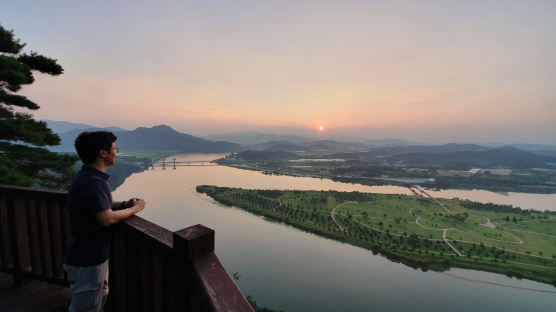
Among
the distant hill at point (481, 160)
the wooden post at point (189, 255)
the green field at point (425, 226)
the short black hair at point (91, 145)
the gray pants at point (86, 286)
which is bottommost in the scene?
the green field at point (425, 226)

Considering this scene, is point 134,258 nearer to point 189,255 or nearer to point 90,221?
point 90,221

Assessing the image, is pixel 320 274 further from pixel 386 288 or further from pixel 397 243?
pixel 397 243

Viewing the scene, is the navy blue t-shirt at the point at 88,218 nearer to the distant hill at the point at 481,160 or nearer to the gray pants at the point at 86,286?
the gray pants at the point at 86,286

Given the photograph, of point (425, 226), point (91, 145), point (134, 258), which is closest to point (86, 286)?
point (134, 258)

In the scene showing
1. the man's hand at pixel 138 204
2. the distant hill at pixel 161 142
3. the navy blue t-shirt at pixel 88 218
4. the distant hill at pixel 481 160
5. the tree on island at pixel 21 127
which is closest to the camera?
the navy blue t-shirt at pixel 88 218

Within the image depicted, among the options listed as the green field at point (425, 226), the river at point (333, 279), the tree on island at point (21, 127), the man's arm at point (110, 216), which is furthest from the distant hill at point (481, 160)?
the man's arm at point (110, 216)

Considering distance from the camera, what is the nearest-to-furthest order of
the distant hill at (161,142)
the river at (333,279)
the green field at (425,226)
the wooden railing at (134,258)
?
1. the wooden railing at (134,258)
2. the river at (333,279)
3. the green field at (425,226)
4. the distant hill at (161,142)

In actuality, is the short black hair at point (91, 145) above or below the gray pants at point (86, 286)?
above

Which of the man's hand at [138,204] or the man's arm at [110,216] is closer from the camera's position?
the man's arm at [110,216]
